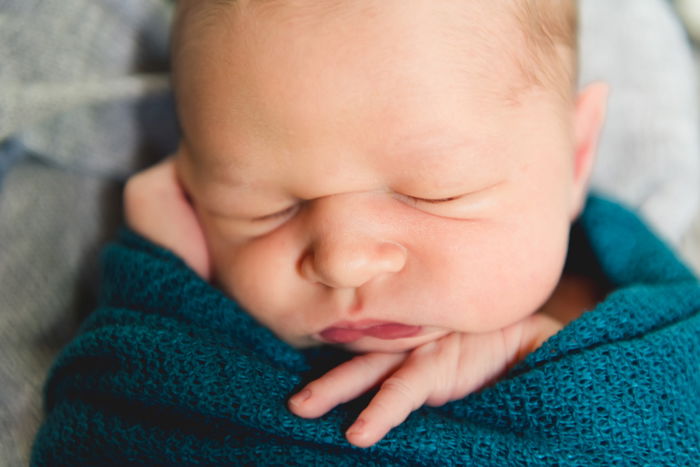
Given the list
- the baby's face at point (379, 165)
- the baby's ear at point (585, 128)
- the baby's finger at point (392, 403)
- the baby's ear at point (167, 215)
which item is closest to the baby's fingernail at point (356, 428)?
the baby's finger at point (392, 403)

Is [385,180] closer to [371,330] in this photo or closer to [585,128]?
[371,330]

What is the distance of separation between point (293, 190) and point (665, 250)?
0.71m

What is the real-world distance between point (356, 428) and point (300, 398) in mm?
87

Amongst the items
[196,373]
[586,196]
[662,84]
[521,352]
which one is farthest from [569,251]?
[196,373]

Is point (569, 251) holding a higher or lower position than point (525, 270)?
lower

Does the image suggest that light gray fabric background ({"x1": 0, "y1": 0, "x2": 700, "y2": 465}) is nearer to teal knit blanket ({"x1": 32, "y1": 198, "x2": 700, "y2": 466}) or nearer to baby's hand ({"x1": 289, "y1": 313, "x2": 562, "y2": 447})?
teal knit blanket ({"x1": 32, "y1": 198, "x2": 700, "y2": 466})

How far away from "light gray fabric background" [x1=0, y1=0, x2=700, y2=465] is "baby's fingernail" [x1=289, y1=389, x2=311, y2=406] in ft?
1.39

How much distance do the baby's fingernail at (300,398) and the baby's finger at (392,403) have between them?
0.07 meters

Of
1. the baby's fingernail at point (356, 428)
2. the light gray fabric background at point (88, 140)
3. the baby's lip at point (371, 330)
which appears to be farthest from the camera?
the light gray fabric background at point (88, 140)

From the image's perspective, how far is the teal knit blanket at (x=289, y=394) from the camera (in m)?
0.81

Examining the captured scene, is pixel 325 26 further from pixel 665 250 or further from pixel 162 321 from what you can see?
pixel 665 250

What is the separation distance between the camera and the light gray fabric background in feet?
3.54

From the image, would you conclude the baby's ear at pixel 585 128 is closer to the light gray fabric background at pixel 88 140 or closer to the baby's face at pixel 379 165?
the baby's face at pixel 379 165

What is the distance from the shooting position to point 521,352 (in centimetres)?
97
